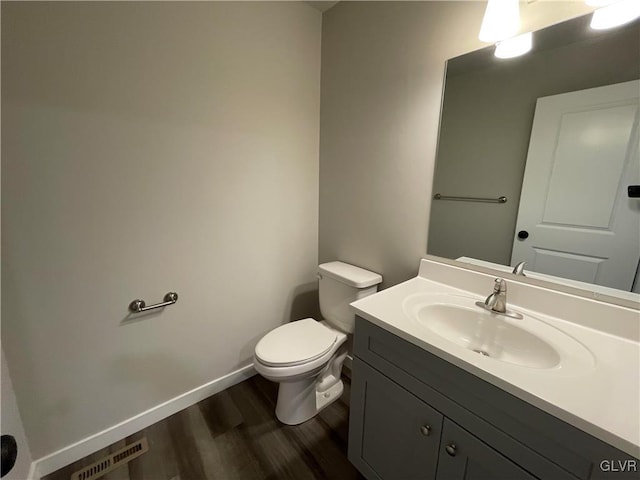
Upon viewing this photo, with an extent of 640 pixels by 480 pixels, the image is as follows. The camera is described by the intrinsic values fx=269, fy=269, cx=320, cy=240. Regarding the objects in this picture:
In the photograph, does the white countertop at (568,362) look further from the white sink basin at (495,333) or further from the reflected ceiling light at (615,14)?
the reflected ceiling light at (615,14)

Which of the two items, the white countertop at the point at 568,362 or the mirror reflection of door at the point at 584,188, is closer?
the white countertop at the point at 568,362

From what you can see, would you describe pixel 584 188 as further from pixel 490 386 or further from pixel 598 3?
pixel 490 386

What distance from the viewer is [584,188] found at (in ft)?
3.11

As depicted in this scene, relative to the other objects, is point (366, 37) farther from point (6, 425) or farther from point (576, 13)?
point (6, 425)

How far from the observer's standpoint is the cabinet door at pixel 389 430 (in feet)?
2.89

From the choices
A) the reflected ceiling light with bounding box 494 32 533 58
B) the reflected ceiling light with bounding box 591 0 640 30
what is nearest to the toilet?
the reflected ceiling light with bounding box 494 32 533 58

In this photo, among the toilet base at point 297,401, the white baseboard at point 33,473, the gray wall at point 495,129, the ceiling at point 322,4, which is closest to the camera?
the gray wall at point 495,129

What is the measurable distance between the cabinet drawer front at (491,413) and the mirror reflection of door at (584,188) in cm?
62

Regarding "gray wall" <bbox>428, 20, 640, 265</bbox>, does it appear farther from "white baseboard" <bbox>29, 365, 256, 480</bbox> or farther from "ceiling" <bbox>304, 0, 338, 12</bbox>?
"white baseboard" <bbox>29, 365, 256, 480</bbox>

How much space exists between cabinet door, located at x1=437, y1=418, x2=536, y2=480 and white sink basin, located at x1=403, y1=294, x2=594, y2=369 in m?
0.24

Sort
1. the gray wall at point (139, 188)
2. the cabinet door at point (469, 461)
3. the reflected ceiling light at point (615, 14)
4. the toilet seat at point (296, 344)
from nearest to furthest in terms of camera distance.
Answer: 1. the cabinet door at point (469, 461)
2. the reflected ceiling light at point (615, 14)
3. the gray wall at point (139, 188)
4. the toilet seat at point (296, 344)

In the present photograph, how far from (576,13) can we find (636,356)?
1.09 metres

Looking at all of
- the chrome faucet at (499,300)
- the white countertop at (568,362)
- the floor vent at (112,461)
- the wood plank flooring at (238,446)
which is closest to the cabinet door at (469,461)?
the white countertop at (568,362)

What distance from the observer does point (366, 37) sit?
1493 millimetres
